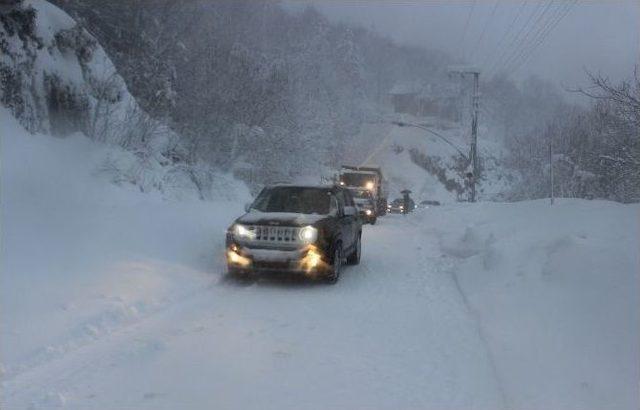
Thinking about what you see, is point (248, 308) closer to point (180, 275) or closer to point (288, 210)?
point (180, 275)

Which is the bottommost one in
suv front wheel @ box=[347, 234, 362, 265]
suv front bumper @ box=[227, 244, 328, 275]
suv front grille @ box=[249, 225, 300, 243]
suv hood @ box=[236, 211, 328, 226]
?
suv front wheel @ box=[347, 234, 362, 265]

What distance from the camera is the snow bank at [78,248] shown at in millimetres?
6867

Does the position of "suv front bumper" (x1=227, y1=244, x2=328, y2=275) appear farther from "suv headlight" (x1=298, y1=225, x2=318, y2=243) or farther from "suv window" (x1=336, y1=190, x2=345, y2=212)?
"suv window" (x1=336, y1=190, x2=345, y2=212)

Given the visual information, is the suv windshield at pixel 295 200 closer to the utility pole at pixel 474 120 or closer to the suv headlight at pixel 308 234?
the suv headlight at pixel 308 234

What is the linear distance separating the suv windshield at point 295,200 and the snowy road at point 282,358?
2.09 meters

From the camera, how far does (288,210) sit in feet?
37.6

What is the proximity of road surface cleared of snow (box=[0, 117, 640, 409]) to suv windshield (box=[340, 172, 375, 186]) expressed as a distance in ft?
66.1

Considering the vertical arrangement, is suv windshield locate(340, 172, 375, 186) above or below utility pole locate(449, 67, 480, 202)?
below

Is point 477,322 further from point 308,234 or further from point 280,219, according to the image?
point 280,219

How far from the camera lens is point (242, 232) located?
1053 cm

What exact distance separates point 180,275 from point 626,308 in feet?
22.6

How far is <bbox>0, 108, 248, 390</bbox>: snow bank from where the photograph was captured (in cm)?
687

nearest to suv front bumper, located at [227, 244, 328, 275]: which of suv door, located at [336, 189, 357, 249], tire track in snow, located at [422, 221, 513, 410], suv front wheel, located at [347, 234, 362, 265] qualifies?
suv door, located at [336, 189, 357, 249]

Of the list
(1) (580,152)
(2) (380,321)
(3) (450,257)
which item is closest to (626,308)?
(2) (380,321)
